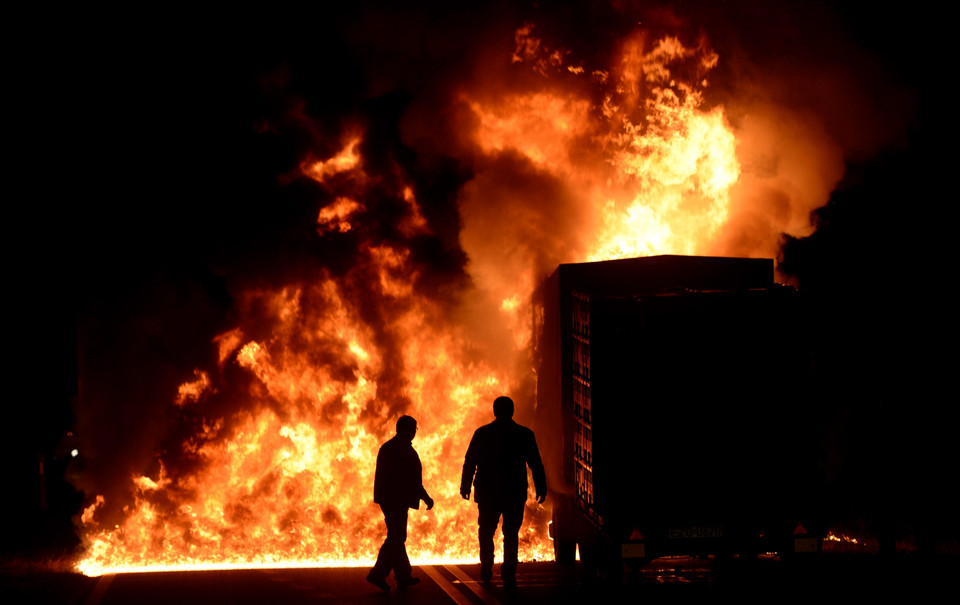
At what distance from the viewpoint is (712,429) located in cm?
1227

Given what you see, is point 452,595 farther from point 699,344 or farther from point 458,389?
point 458,389

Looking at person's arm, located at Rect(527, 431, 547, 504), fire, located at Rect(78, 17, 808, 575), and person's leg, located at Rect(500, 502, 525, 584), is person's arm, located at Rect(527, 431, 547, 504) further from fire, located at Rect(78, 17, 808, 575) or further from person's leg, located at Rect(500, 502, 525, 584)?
fire, located at Rect(78, 17, 808, 575)

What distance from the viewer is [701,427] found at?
12.3m

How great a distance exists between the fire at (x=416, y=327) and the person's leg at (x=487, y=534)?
366 centimetres

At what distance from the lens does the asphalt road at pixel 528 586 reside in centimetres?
1187

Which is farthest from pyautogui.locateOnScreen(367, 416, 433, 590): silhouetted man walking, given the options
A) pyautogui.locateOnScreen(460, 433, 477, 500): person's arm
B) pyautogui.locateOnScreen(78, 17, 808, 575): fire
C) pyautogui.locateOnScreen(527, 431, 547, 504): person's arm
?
pyautogui.locateOnScreen(78, 17, 808, 575): fire

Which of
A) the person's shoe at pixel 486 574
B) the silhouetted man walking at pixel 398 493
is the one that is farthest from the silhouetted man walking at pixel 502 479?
the silhouetted man walking at pixel 398 493

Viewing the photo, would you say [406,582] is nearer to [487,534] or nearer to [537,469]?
[487,534]

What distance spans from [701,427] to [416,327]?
302 inches

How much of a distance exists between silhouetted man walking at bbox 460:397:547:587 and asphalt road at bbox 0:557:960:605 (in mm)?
527

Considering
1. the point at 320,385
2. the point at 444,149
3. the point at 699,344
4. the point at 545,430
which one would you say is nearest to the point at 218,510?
the point at 320,385

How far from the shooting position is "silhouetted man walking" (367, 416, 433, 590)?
13.3 meters

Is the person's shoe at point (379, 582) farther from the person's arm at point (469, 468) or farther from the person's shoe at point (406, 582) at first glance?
the person's arm at point (469, 468)

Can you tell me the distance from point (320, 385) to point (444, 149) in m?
5.10
